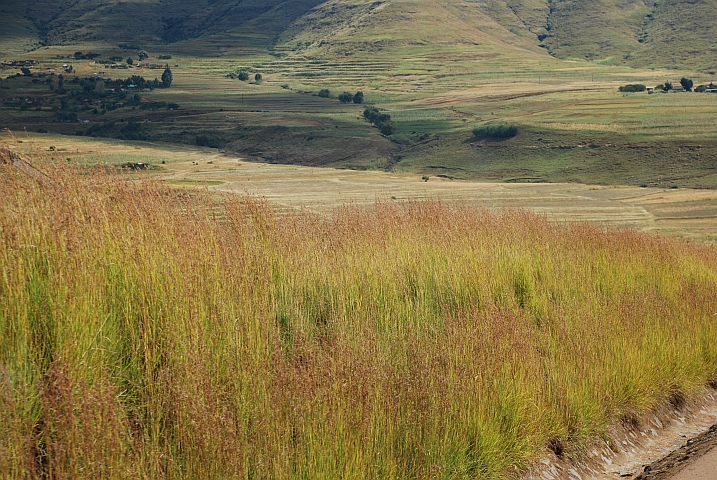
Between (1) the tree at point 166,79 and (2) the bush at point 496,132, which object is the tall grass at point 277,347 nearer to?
(2) the bush at point 496,132

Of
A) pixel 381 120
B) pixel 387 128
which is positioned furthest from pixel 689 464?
pixel 381 120

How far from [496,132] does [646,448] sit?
7988cm

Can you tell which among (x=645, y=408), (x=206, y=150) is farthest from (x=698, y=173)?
(x=645, y=408)

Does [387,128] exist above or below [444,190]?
above

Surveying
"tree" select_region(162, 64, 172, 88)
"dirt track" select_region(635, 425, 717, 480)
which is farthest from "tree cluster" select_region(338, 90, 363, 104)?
"dirt track" select_region(635, 425, 717, 480)

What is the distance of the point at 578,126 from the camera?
87438 mm

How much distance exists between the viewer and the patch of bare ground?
22.1 ft

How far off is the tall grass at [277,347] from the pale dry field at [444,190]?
110 ft

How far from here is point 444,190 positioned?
57469 millimetres

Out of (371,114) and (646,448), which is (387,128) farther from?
(646,448)

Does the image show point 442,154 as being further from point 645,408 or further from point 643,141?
point 645,408

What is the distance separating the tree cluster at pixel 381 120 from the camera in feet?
319

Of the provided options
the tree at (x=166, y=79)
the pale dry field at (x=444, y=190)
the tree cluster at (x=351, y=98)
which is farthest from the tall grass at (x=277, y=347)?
the tree at (x=166, y=79)

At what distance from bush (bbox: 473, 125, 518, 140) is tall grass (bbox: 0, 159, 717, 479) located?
256 ft
